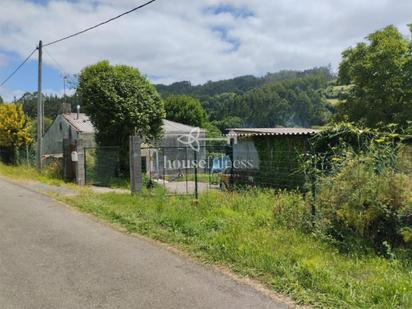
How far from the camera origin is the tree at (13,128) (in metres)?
29.1

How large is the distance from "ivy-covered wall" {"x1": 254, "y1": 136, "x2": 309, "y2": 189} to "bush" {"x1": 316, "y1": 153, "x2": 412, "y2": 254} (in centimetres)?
297

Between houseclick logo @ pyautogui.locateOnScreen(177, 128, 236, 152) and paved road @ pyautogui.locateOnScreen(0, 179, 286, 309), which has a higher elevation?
houseclick logo @ pyautogui.locateOnScreen(177, 128, 236, 152)

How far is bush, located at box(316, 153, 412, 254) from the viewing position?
6262mm

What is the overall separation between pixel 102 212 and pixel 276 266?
19.7 feet

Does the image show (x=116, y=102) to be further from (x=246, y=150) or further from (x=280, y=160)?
(x=280, y=160)

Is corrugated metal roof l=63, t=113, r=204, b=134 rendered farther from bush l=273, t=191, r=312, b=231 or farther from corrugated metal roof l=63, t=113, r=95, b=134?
bush l=273, t=191, r=312, b=231

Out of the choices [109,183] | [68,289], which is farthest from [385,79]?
[68,289]

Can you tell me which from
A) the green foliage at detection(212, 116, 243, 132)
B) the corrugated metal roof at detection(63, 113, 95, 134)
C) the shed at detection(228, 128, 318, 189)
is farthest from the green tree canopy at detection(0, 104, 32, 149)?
the green foliage at detection(212, 116, 243, 132)

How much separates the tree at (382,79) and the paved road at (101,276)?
70.0 feet

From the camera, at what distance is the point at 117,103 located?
20.9m

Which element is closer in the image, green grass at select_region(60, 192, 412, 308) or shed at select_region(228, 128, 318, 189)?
green grass at select_region(60, 192, 412, 308)

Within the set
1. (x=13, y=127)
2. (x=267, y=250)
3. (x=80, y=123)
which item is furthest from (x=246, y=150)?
(x=13, y=127)

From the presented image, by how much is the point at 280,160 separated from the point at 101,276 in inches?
381

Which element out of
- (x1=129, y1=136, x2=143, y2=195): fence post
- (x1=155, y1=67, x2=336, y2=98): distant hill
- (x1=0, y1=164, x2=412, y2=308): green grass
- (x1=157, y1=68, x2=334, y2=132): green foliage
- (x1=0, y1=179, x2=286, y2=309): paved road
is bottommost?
(x1=0, y1=179, x2=286, y2=309): paved road
